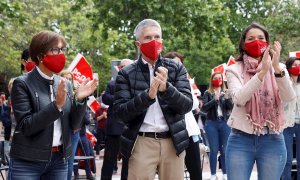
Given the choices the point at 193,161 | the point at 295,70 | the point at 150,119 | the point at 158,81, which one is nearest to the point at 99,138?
the point at 295,70

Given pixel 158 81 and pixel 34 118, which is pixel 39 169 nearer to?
pixel 34 118

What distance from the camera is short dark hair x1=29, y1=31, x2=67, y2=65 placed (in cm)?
458

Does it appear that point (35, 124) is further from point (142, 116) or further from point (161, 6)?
point (161, 6)

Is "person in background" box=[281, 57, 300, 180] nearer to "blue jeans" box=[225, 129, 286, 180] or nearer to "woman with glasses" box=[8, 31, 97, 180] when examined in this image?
"blue jeans" box=[225, 129, 286, 180]

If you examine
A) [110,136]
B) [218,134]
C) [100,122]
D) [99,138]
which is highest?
[110,136]

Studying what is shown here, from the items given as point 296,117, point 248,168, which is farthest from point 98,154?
point 248,168

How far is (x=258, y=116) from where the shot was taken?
209 inches

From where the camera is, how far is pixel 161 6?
2302cm

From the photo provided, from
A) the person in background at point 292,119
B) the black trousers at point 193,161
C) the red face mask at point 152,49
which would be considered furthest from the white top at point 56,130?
the person in background at point 292,119

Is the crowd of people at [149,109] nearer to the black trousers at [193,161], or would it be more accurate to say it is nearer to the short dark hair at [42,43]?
the short dark hair at [42,43]

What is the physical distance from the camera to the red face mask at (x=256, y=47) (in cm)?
541

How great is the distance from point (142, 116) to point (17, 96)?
46.1 inches

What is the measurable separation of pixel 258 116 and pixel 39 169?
2026 mm

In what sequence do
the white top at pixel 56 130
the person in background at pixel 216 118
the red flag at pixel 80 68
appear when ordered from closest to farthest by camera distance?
the white top at pixel 56 130
the red flag at pixel 80 68
the person in background at pixel 216 118
